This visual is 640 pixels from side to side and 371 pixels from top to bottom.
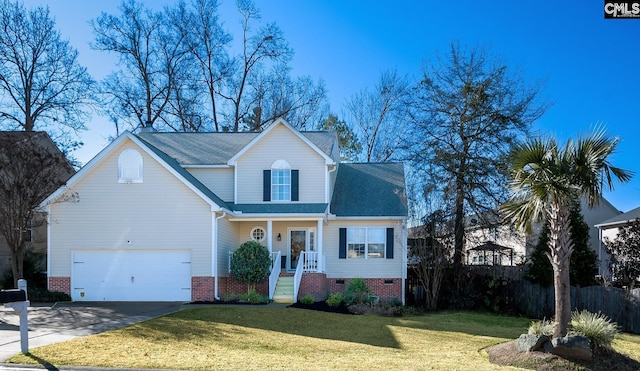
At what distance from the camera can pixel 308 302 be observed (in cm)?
2009

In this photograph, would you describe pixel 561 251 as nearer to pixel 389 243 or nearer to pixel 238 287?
pixel 389 243

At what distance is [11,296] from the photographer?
9.73m

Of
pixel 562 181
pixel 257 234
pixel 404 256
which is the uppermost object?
pixel 562 181

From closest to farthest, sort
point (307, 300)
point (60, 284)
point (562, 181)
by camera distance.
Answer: point (562, 181) < point (307, 300) < point (60, 284)

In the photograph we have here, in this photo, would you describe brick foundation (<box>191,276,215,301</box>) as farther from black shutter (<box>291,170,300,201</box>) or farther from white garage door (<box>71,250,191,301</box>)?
black shutter (<box>291,170,300,201</box>)

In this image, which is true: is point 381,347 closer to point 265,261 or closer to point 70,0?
point 265,261

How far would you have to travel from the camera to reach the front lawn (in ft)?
32.0

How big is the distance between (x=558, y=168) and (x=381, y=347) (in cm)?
516

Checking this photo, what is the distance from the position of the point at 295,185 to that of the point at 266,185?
1.23 metres

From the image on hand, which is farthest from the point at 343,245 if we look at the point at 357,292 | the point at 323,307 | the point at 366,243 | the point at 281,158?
the point at 281,158

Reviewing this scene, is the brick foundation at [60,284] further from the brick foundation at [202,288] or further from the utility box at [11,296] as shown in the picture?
the utility box at [11,296]

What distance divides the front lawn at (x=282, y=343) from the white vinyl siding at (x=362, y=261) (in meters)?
5.31

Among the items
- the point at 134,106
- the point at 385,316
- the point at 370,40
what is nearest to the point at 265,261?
the point at 385,316
